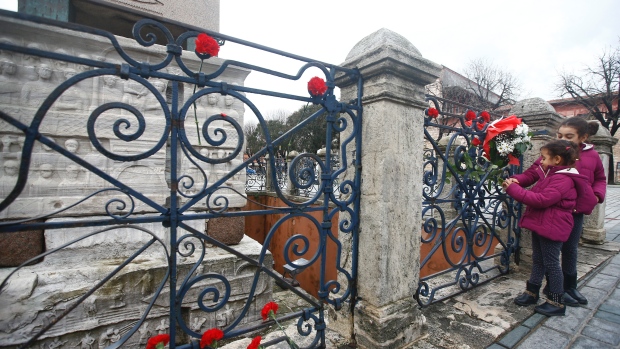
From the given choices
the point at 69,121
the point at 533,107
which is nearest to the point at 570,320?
the point at 533,107

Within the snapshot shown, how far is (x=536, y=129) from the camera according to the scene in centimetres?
336

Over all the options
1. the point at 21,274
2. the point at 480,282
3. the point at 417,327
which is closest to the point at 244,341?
the point at 417,327

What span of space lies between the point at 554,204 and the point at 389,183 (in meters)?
1.49

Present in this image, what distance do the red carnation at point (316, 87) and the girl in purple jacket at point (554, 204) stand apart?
1797 millimetres

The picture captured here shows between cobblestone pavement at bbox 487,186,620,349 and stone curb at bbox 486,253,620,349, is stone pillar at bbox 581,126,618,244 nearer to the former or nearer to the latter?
cobblestone pavement at bbox 487,186,620,349

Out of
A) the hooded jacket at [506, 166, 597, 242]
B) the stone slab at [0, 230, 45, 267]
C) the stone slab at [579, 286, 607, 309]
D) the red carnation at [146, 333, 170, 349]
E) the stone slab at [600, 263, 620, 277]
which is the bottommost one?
the stone slab at [579, 286, 607, 309]

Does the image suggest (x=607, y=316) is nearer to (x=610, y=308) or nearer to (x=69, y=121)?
(x=610, y=308)

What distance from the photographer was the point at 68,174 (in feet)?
8.33

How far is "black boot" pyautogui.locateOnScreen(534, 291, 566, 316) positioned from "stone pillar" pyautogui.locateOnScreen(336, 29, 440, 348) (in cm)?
111

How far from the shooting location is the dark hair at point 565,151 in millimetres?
2318

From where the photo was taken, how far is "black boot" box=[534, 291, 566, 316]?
2.28m

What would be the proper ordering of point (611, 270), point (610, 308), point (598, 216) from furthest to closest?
point (598, 216), point (611, 270), point (610, 308)

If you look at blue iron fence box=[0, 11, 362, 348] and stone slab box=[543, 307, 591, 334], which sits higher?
blue iron fence box=[0, 11, 362, 348]

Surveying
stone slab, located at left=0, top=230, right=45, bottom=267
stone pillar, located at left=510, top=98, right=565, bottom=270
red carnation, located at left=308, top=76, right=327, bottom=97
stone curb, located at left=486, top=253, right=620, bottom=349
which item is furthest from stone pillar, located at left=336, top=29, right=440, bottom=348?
stone slab, located at left=0, top=230, right=45, bottom=267
